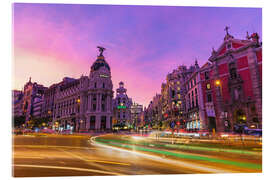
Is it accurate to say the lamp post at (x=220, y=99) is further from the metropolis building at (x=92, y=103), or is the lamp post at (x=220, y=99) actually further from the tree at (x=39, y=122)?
the tree at (x=39, y=122)

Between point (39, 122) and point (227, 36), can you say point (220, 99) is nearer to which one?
point (227, 36)

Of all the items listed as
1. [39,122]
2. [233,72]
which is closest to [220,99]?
[233,72]

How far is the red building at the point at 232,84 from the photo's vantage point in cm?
727

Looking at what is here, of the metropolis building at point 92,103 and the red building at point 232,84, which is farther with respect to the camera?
the metropolis building at point 92,103

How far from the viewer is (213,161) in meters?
4.68

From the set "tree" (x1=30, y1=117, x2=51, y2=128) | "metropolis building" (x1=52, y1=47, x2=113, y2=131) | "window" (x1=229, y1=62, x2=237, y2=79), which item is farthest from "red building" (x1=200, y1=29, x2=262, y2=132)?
"tree" (x1=30, y1=117, x2=51, y2=128)

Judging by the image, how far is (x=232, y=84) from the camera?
29.0 feet

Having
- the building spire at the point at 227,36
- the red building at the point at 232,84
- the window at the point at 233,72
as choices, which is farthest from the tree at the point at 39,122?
the building spire at the point at 227,36

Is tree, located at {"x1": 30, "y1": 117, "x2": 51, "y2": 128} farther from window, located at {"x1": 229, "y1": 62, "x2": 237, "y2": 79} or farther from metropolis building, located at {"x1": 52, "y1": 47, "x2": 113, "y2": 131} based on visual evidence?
window, located at {"x1": 229, "y1": 62, "x2": 237, "y2": 79}

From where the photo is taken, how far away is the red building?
7273mm

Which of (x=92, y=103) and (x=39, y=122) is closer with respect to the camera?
(x=92, y=103)
